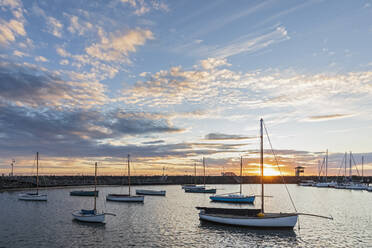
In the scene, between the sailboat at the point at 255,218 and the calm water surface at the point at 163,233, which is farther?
the sailboat at the point at 255,218

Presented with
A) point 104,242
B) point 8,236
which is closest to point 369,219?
point 104,242

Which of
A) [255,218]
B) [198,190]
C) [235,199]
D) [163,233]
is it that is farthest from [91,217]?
[198,190]

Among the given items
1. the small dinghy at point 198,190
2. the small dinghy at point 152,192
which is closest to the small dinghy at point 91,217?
the small dinghy at point 152,192

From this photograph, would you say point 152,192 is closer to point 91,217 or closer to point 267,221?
point 91,217

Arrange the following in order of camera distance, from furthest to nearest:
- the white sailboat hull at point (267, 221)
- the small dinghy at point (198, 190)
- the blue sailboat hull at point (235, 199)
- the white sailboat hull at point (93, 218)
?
the small dinghy at point (198, 190) → the blue sailboat hull at point (235, 199) → the white sailboat hull at point (93, 218) → the white sailboat hull at point (267, 221)

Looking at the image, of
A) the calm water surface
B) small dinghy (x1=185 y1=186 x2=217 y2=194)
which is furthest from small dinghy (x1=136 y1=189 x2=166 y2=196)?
the calm water surface

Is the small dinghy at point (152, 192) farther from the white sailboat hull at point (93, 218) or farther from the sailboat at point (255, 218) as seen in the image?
the sailboat at point (255, 218)

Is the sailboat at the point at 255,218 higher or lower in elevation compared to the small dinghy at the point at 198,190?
higher

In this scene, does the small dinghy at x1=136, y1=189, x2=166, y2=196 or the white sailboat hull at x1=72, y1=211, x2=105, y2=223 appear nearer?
the white sailboat hull at x1=72, y1=211, x2=105, y2=223

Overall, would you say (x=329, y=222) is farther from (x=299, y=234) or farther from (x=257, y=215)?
(x=257, y=215)

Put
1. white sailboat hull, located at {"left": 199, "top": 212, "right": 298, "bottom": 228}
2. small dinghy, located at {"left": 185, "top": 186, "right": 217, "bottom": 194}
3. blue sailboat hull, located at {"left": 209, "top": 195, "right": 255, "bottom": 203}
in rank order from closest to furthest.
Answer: white sailboat hull, located at {"left": 199, "top": 212, "right": 298, "bottom": 228} < blue sailboat hull, located at {"left": 209, "top": 195, "right": 255, "bottom": 203} < small dinghy, located at {"left": 185, "top": 186, "right": 217, "bottom": 194}

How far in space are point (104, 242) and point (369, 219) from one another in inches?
1880

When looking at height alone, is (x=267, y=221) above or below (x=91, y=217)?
above

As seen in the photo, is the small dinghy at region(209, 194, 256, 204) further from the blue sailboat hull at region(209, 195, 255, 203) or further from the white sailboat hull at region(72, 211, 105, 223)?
the white sailboat hull at region(72, 211, 105, 223)
